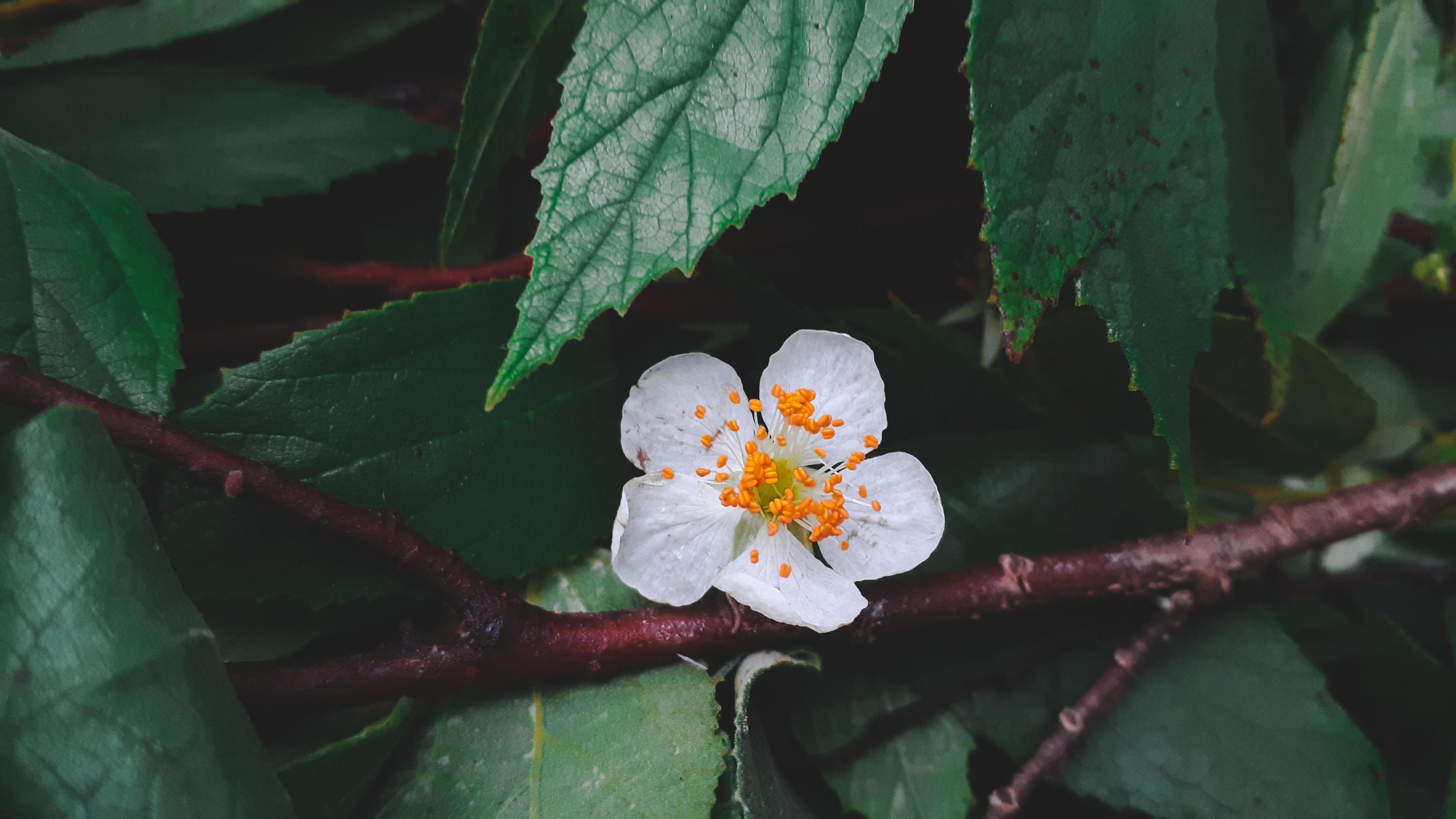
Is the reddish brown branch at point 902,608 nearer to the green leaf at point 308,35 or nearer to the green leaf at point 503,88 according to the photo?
the green leaf at point 503,88

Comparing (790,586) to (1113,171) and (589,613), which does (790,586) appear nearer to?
(589,613)

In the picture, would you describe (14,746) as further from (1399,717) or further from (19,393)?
(1399,717)

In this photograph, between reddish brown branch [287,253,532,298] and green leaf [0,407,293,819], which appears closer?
green leaf [0,407,293,819]

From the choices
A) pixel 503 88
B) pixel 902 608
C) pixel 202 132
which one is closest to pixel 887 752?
pixel 902 608

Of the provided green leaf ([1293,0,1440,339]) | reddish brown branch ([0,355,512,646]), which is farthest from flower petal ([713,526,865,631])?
green leaf ([1293,0,1440,339])

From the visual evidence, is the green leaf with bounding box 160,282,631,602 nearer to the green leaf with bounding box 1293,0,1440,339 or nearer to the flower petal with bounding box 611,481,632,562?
the flower petal with bounding box 611,481,632,562

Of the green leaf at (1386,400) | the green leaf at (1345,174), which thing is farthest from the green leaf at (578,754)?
the green leaf at (1386,400)
